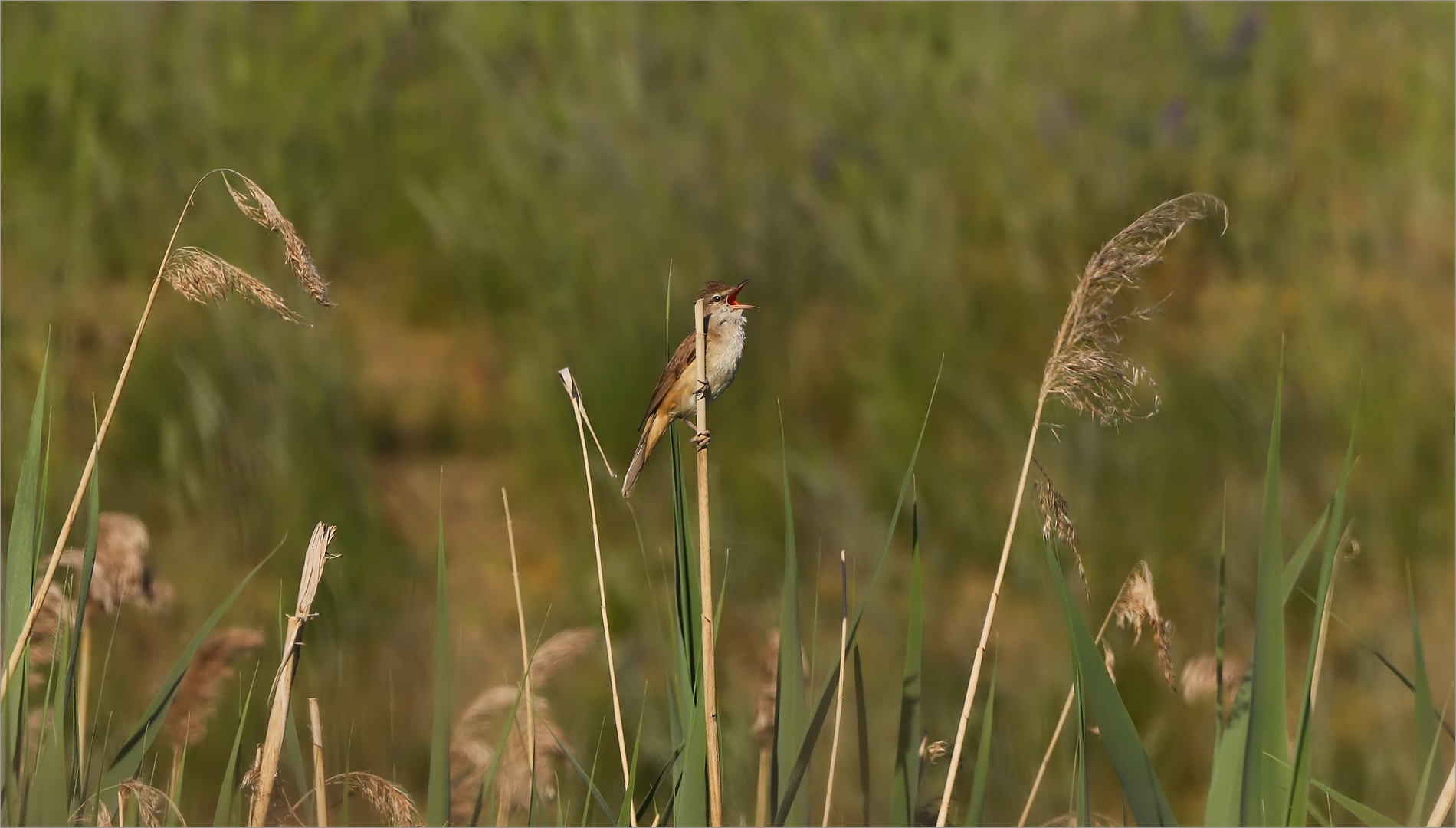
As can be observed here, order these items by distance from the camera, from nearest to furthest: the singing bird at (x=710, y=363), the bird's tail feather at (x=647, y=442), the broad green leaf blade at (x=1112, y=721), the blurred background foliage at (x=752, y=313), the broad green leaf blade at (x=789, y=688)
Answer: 1. the broad green leaf blade at (x=1112, y=721)
2. the broad green leaf blade at (x=789, y=688)
3. the bird's tail feather at (x=647, y=442)
4. the singing bird at (x=710, y=363)
5. the blurred background foliage at (x=752, y=313)

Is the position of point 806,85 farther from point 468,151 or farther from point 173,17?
point 173,17

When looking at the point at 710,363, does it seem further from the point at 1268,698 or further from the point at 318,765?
the point at 1268,698

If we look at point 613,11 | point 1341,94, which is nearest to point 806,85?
point 613,11

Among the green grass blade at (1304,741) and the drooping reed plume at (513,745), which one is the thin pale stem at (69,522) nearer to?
the drooping reed plume at (513,745)

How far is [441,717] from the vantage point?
2363 mm

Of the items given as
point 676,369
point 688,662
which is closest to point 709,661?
point 688,662

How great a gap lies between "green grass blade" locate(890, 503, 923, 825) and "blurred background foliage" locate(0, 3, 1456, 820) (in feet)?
7.06

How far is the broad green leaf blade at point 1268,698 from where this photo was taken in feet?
7.21

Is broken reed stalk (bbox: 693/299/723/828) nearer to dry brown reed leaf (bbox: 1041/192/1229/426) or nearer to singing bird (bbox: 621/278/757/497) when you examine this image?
dry brown reed leaf (bbox: 1041/192/1229/426)

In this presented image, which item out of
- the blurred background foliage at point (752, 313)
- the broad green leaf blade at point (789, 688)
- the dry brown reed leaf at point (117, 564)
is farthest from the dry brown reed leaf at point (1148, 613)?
the blurred background foliage at point (752, 313)

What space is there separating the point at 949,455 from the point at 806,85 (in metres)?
2.23

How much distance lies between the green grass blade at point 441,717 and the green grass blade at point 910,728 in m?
0.81

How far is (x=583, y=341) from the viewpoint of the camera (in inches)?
234

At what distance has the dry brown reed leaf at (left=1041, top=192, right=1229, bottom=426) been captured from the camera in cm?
211
